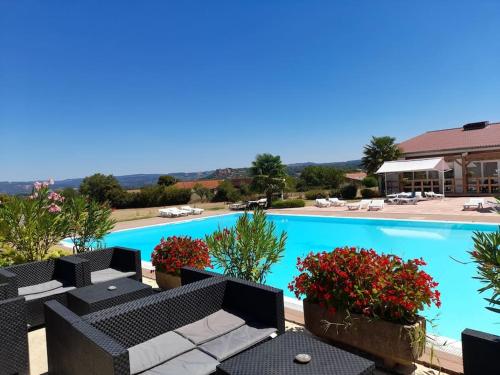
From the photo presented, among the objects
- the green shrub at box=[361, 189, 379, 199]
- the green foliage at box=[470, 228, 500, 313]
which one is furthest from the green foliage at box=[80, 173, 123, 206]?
the green foliage at box=[470, 228, 500, 313]

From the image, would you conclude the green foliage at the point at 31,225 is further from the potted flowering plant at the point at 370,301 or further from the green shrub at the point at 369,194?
the green shrub at the point at 369,194

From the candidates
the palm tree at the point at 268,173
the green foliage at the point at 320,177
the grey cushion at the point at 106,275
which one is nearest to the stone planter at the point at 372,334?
the grey cushion at the point at 106,275

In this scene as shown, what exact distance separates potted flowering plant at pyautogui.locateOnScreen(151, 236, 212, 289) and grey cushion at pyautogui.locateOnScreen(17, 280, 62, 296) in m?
1.61

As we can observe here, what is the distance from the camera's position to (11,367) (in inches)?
128

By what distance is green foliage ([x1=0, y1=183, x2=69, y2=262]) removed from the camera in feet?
20.1

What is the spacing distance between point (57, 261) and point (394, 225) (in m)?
14.0

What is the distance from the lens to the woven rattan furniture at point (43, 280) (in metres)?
4.62

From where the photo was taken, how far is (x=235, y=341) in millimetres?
3189

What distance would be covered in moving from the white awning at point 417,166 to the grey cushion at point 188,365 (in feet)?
81.1

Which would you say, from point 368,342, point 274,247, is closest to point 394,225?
point 274,247

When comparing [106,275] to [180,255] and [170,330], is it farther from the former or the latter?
[170,330]

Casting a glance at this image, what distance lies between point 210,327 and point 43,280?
356cm

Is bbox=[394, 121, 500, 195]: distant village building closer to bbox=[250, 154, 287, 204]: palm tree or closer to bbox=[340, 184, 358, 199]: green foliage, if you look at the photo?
bbox=[340, 184, 358, 199]: green foliage

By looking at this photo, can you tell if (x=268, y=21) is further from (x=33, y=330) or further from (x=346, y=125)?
(x=346, y=125)
